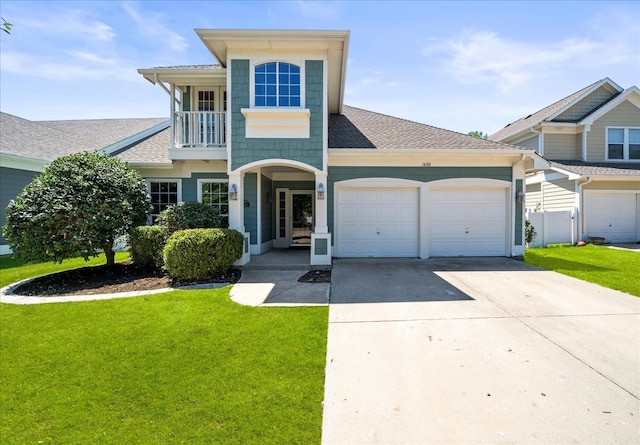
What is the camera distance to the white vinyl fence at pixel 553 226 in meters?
14.1

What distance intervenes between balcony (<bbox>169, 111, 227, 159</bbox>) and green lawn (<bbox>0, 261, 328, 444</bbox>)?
218 inches

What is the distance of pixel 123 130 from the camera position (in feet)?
55.6

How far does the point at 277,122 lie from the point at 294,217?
5.11 meters

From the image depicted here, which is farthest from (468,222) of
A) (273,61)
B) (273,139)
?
(273,61)

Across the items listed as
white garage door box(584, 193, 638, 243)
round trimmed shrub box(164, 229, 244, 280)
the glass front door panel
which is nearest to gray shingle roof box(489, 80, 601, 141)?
white garage door box(584, 193, 638, 243)

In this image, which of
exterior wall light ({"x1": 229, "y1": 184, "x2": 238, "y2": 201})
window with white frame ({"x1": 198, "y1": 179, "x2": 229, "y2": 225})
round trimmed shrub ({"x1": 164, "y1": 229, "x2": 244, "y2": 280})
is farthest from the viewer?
window with white frame ({"x1": 198, "y1": 179, "x2": 229, "y2": 225})

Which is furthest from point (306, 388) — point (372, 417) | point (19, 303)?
point (19, 303)

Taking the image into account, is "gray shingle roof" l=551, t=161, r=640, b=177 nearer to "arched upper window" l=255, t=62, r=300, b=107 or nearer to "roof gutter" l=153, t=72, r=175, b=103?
"arched upper window" l=255, t=62, r=300, b=107

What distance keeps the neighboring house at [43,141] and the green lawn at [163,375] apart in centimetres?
786

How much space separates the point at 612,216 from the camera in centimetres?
1475

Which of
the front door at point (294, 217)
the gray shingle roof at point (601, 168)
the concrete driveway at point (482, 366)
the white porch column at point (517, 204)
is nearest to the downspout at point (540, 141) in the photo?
the gray shingle roof at point (601, 168)

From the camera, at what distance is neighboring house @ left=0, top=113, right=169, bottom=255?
11.5 metres

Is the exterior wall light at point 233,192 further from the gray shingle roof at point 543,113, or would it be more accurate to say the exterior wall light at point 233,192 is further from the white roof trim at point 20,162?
the gray shingle roof at point 543,113

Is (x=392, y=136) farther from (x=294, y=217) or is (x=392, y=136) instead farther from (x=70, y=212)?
(x=70, y=212)
